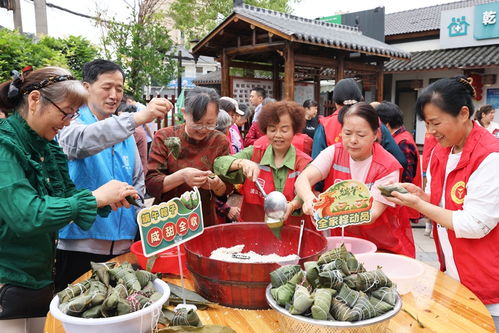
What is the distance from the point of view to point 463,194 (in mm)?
1784

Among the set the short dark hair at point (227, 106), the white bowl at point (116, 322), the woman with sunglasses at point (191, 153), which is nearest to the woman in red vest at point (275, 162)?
the woman with sunglasses at point (191, 153)

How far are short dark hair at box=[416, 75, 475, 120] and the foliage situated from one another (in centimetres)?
427

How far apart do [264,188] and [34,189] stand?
1.37 metres

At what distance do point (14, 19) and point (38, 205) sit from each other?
6840mm

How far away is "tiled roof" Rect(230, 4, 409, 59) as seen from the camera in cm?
732

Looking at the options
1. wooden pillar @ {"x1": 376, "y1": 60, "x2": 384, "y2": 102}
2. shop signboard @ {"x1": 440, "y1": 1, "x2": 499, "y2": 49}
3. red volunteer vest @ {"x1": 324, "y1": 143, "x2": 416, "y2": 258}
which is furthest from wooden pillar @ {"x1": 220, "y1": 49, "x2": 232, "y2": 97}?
shop signboard @ {"x1": 440, "y1": 1, "x2": 499, "y2": 49}

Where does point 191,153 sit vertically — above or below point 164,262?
above

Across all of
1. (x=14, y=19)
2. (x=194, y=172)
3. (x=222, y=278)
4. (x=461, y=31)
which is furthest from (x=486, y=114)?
(x=14, y=19)

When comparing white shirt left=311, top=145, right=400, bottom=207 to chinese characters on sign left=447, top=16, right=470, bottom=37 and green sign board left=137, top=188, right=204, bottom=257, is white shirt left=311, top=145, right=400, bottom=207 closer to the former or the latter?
green sign board left=137, top=188, right=204, bottom=257

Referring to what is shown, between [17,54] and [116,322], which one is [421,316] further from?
[17,54]

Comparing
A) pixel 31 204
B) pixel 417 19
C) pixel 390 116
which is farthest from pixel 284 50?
pixel 417 19

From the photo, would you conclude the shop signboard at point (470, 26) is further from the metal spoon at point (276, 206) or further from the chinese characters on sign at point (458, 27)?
the metal spoon at point (276, 206)

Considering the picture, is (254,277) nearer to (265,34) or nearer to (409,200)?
(409,200)

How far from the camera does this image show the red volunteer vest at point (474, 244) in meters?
1.71
